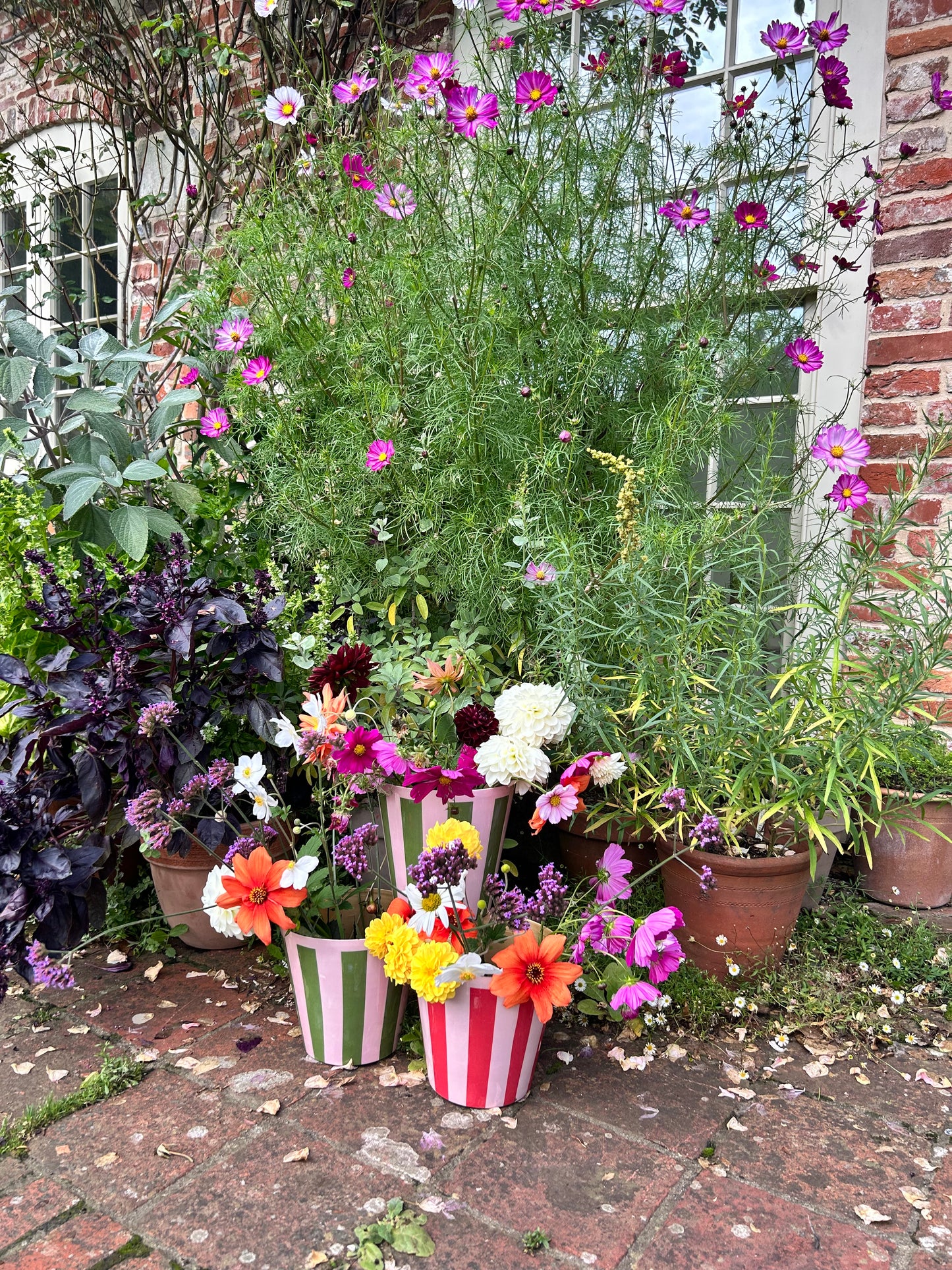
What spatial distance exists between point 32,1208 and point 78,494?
1.34 metres

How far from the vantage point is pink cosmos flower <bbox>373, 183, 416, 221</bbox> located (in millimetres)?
2008

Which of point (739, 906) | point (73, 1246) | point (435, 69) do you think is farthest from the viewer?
point (435, 69)

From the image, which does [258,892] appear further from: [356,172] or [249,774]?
[356,172]

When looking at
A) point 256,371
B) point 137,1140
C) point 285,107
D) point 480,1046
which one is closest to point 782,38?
point 285,107

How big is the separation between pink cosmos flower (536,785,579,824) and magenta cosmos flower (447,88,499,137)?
4.28 ft

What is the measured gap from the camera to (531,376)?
214cm

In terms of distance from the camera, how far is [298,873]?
1436 mm

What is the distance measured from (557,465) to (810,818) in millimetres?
889

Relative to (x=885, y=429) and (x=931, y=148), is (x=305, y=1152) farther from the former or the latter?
(x=931, y=148)

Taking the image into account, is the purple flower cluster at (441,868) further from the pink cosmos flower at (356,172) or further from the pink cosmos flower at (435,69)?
the pink cosmos flower at (356,172)

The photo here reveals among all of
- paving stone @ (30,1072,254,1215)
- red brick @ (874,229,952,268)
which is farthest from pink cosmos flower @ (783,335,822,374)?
paving stone @ (30,1072,254,1215)

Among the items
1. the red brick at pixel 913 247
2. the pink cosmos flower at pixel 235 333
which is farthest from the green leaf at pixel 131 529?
the red brick at pixel 913 247

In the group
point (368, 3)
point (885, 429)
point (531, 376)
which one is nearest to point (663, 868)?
point (531, 376)

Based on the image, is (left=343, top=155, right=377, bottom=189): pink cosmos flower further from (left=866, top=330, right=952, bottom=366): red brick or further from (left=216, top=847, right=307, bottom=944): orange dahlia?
(left=216, top=847, right=307, bottom=944): orange dahlia
